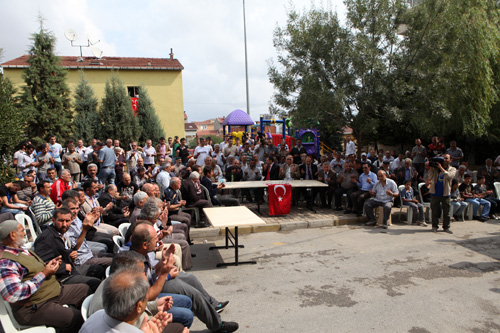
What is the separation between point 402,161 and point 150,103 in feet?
52.5

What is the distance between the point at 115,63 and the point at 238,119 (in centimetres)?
1026

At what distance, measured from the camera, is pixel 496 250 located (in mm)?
6875

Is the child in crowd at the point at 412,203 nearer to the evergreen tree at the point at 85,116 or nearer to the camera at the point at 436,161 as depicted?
the camera at the point at 436,161

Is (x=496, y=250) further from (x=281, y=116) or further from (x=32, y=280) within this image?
(x=32, y=280)

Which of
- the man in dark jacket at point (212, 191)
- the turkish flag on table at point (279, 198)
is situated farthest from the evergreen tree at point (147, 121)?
the turkish flag on table at point (279, 198)

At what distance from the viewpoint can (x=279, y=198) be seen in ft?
31.6

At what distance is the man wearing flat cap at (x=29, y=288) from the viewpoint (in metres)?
2.93

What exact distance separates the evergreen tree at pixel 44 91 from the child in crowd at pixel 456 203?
18246mm

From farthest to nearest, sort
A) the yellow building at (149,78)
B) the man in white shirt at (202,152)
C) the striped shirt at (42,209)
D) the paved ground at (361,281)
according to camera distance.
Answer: the yellow building at (149,78) < the man in white shirt at (202,152) < the striped shirt at (42,209) < the paved ground at (361,281)

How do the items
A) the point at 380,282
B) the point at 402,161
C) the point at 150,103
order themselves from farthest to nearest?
the point at 150,103
the point at 402,161
the point at 380,282

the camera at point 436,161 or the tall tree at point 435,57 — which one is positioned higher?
the tall tree at point 435,57

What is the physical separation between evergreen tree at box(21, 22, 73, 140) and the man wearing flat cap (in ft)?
55.1

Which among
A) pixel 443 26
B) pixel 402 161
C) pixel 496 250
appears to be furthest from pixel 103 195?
pixel 443 26

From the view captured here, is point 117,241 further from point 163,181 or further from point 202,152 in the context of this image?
point 202,152
